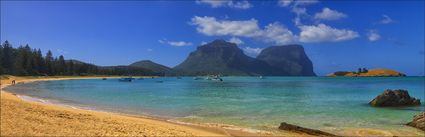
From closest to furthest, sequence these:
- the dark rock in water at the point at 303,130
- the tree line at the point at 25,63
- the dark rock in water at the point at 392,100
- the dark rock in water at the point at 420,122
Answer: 1. the dark rock in water at the point at 303,130
2. the dark rock in water at the point at 420,122
3. the dark rock in water at the point at 392,100
4. the tree line at the point at 25,63

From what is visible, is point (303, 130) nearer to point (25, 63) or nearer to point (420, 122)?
point (420, 122)

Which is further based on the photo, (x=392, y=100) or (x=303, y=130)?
(x=392, y=100)

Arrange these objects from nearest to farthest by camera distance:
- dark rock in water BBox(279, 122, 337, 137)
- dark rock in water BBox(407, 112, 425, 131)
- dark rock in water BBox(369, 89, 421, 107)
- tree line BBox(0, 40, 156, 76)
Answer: dark rock in water BBox(279, 122, 337, 137) < dark rock in water BBox(407, 112, 425, 131) < dark rock in water BBox(369, 89, 421, 107) < tree line BBox(0, 40, 156, 76)

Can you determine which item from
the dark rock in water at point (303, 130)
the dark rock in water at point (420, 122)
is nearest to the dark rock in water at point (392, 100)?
the dark rock in water at point (420, 122)

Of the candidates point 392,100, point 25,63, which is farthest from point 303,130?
point 25,63

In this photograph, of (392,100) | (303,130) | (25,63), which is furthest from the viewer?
(25,63)

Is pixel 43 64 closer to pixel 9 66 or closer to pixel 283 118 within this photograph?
pixel 9 66

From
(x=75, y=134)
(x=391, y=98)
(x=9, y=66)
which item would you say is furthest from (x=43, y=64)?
(x=75, y=134)

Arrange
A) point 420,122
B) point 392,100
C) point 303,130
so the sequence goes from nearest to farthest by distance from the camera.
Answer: point 303,130 → point 420,122 → point 392,100

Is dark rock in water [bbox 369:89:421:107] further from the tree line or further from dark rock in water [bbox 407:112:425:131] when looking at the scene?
the tree line

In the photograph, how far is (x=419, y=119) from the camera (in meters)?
22.5

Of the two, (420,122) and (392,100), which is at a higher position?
(392,100)

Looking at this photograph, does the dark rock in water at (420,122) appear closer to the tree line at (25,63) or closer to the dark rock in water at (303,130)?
the dark rock in water at (303,130)

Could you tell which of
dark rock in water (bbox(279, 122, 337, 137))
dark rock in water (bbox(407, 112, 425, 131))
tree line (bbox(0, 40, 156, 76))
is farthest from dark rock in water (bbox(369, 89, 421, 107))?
tree line (bbox(0, 40, 156, 76))
